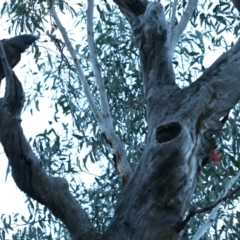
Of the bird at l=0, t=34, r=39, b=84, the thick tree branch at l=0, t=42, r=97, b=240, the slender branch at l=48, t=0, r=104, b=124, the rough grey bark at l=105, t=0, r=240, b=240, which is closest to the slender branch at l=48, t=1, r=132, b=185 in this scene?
the slender branch at l=48, t=0, r=104, b=124

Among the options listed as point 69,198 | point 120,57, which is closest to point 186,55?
point 120,57

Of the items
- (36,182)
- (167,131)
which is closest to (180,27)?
(167,131)

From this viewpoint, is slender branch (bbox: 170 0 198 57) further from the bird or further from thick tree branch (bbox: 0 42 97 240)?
thick tree branch (bbox: 0 42 97 240)

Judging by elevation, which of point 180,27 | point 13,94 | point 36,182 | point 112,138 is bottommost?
point 36,182

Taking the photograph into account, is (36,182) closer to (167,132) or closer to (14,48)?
(167,132)

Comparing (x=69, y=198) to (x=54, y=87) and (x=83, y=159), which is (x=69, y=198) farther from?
(x=54, y=87)

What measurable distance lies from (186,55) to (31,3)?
116cm

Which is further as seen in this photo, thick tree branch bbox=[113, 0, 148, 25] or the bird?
the bird

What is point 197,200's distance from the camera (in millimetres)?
4668

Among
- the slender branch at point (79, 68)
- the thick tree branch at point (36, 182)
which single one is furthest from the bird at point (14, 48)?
the thick tree branch at point (36, 182)

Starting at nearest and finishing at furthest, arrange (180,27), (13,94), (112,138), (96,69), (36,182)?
(36,182), (13,94), (112,138), (180,27), (96,69)

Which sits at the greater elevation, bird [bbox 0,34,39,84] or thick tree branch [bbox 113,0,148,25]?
bird [bbox 0,34,39,84]

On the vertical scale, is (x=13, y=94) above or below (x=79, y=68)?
below

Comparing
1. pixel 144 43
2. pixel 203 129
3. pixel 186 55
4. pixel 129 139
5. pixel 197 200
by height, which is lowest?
pixel 203 129
